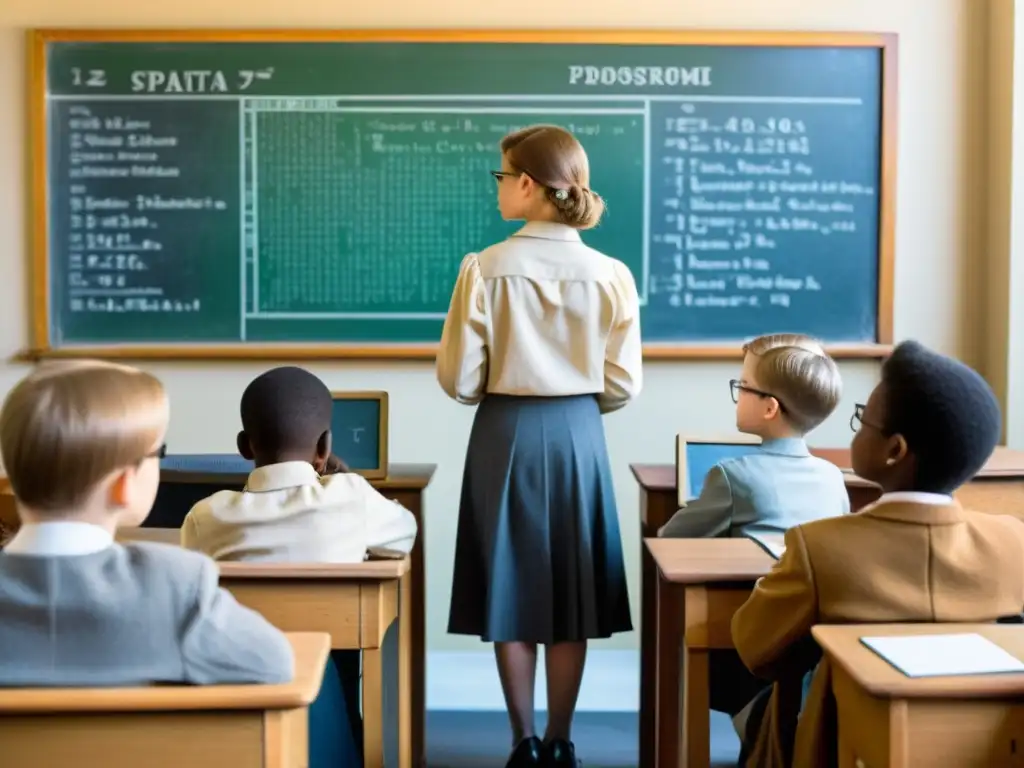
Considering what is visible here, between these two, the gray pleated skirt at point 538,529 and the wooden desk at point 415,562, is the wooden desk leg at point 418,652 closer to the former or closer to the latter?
the wooden desk at point 415,562

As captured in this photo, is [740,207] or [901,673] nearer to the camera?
[901,673]

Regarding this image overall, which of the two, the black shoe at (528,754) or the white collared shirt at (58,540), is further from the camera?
the black shoe at (528,754)

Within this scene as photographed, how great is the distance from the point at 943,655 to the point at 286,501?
110 centimetres

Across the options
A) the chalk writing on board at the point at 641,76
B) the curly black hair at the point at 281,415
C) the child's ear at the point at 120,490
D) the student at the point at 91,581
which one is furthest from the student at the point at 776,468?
the chalk writing on board at the point at 641,76

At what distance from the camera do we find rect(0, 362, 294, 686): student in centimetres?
126

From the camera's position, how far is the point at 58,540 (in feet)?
4.18

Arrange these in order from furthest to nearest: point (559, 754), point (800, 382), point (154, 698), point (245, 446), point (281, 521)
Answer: point (559, 754) < point (800, 382) < point (245, 446) < point (281, 521) < point (154, 698)

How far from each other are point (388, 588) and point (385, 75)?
209 cm

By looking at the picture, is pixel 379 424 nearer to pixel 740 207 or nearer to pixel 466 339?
pixel 466 339

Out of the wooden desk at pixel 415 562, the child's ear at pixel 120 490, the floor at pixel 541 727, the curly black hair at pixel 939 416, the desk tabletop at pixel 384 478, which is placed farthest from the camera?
the floor at pixel 541 727

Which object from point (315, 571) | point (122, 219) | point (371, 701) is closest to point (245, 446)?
point (315, 571)

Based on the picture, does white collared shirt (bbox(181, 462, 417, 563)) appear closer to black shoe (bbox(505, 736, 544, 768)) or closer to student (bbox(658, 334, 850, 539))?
student (bbox(658, 334, 850, 539))

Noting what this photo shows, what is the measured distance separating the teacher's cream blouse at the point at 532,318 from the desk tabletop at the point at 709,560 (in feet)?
1.84

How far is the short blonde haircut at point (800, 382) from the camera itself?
2.17 m
